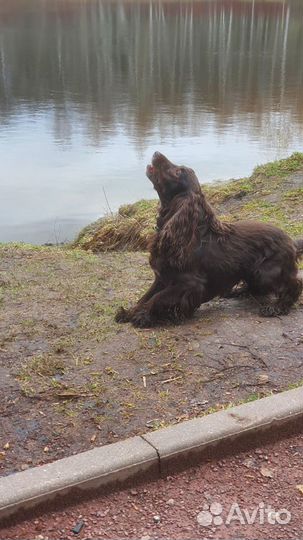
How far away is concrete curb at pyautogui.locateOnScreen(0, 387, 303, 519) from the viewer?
9.73 feet

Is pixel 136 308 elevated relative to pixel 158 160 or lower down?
lower down

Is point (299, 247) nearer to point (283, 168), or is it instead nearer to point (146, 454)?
point (146, 454)

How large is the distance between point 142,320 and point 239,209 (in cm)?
474

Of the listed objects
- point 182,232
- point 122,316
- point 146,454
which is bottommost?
point 122,316

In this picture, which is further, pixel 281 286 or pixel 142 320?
pixel 281 286

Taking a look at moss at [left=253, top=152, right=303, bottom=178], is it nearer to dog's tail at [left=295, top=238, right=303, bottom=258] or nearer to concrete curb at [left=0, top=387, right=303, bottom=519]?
dog's tail at [left=295, top=238, right=303, bottom=258]

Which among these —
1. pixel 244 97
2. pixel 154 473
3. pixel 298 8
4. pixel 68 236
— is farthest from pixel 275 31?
pixel 154 473

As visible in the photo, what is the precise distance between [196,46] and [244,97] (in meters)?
21.5

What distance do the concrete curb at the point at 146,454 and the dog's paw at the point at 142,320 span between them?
1.67 m

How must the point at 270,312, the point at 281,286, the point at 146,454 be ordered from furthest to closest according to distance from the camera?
the point at 281,286 → the point at 270,312 → the point at 146,454

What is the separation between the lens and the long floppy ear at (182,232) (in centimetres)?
499

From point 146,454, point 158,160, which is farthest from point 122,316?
point 146,454

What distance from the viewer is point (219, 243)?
17.0 feet

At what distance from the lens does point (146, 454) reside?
320 centimetres
